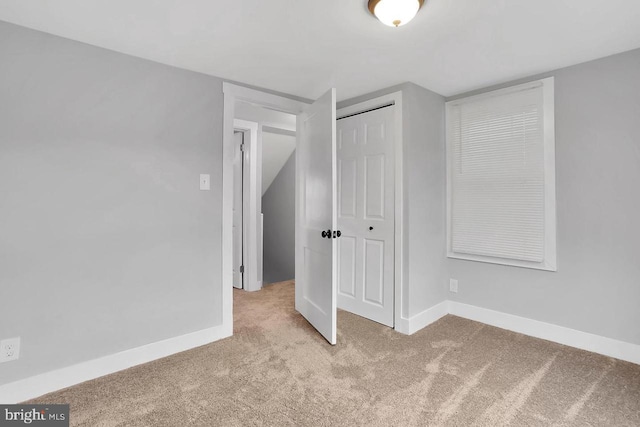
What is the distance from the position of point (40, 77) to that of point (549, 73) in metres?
3.46

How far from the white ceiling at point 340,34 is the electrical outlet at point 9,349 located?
5.76 ft

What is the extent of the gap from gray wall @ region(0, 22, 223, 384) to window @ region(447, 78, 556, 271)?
7.11 ft

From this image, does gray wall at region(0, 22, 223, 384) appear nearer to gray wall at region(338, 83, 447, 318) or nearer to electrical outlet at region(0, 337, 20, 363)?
electrical outlet at region(0, 337, 20, 363)

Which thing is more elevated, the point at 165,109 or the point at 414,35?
the point at 414,35

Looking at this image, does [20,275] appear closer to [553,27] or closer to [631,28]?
[553,27]

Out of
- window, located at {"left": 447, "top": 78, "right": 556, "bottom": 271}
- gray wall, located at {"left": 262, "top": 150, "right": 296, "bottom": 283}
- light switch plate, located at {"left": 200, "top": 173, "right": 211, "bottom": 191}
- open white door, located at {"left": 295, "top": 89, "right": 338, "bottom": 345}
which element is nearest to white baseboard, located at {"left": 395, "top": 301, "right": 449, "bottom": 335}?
window, located at {"left": 447, "top": 78, "right": 556, "bottom": 271}

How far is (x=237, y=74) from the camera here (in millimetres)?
2441

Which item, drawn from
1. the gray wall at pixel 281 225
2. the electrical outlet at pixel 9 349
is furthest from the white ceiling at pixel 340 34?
the gray wall at pixel 281 225

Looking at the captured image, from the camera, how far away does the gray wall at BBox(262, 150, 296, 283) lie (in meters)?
4.92

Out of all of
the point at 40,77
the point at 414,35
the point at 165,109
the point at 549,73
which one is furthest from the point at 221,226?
the point at 549,73

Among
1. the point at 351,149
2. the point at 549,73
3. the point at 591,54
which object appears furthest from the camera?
the point at 351,149

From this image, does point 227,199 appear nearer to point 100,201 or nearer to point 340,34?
point 100,201

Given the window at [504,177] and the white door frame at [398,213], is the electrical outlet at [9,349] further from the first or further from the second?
the window at [504,177]

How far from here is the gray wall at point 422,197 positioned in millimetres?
2652
